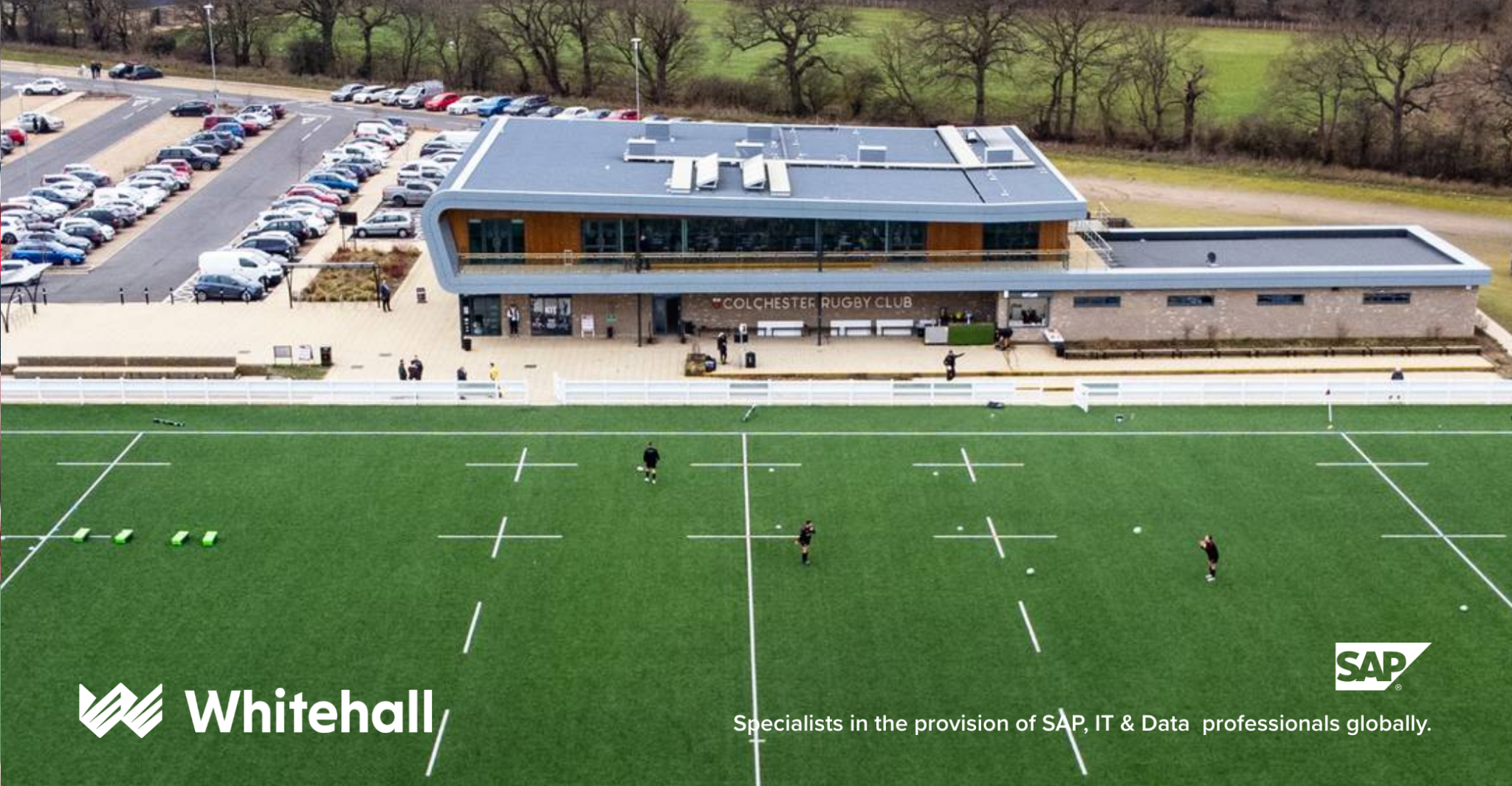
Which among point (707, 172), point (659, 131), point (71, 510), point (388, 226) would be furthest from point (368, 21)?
point (71, 510)

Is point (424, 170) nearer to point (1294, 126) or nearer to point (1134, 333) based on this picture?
point (1134, 333)

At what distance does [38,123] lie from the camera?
316ft

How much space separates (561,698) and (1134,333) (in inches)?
1302

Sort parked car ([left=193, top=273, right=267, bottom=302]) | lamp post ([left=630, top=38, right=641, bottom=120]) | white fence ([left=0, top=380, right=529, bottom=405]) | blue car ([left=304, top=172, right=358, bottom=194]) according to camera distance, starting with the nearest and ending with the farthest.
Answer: white fence ([left=0, top=380, right=529, bottom=405]), parked car ([left=193, top=273, right=267, bottom=302]), blue car ([left=304, top=172, right=358, bottom=194]), lamp post ([left=630, top=38, right=641, bottom=120])

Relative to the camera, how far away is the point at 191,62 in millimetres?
119375

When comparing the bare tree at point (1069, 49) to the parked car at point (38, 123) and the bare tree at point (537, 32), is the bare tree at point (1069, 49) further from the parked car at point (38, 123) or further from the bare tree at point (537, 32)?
the parked car at point (38, 123)

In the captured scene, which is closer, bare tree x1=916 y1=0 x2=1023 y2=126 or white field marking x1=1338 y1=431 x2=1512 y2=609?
white field marking x1=1338 y1=431 x2=1512 y2=609

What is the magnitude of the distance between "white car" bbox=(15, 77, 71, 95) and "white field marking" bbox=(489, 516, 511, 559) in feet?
252

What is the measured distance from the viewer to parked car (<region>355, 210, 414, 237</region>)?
74.9 meters

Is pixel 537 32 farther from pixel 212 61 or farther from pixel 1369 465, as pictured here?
pixel 1369 465

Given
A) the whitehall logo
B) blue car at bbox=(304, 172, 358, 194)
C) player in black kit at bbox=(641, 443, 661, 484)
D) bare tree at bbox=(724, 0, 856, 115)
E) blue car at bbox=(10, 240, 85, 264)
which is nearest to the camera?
the whitehall logo

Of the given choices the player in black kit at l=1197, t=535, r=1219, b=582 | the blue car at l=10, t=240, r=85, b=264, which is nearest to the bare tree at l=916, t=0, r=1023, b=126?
the blue car at l=10, t=240, r=85, b=264

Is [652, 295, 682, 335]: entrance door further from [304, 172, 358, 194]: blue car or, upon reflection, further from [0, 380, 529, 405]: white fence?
[304, 172, 358, 194]: blue car

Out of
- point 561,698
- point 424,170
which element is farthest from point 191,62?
point 561,698
